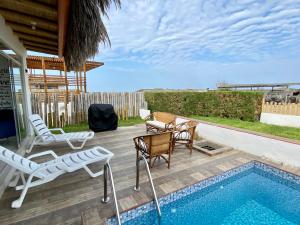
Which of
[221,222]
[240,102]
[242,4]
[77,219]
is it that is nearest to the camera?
[77,219]

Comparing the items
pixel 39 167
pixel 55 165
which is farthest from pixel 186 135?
pixel 39 167

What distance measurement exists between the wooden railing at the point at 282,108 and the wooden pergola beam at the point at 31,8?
771 centimetres

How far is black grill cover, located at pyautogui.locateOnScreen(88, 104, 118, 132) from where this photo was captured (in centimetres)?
675

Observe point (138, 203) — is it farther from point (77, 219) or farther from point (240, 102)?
point (240, 102)

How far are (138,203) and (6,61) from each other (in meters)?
4.64

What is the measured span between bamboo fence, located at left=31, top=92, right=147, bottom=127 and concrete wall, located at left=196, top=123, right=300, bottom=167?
4428 millimetres

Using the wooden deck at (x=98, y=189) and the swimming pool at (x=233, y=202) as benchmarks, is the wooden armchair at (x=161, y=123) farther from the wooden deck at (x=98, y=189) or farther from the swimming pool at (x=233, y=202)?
the swimming pool at (x=233, y=202)

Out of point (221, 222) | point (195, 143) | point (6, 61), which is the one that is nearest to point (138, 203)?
point (221, 222)

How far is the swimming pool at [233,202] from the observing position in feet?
9.21

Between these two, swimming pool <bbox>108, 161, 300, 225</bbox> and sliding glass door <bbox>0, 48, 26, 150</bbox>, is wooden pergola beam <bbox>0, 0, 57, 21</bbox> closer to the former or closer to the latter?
sliding glass door <bbox>0, 48, 26, 150</bbox>

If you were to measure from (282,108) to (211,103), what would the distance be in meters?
2.79

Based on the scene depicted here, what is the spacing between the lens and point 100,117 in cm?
683

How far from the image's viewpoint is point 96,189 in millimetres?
3074

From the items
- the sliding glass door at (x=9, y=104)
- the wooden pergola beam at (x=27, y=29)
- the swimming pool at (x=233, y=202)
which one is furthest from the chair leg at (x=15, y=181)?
the wooden pergola beam at (x=27, y=29)
